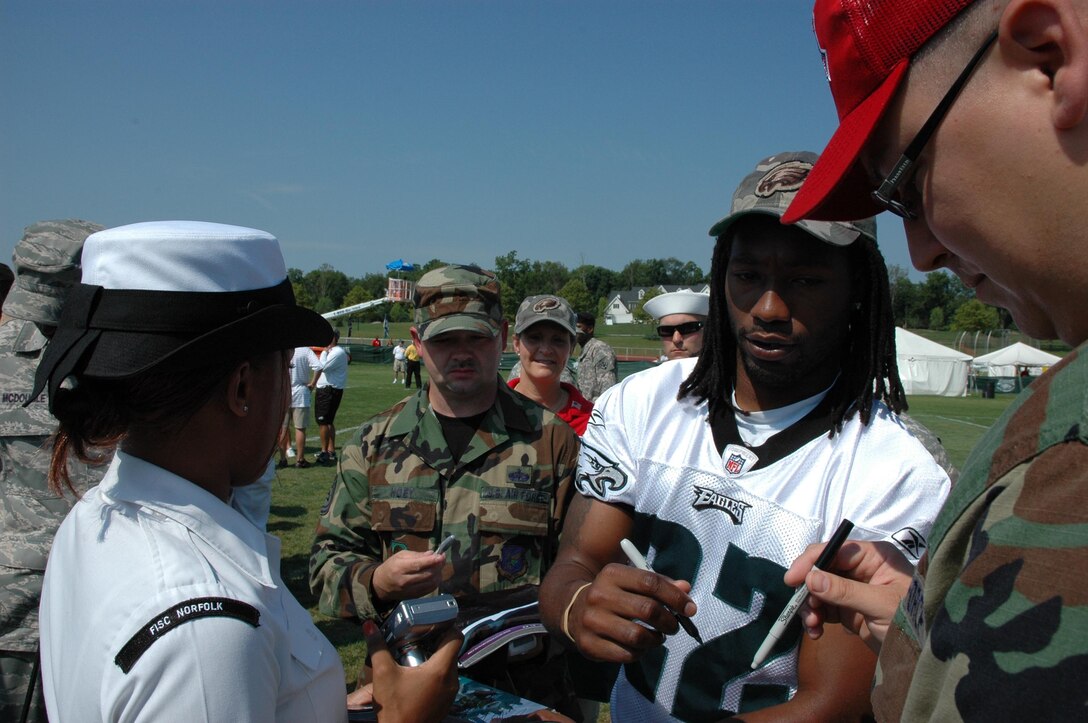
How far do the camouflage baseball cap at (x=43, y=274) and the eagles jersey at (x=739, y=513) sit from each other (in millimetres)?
2587

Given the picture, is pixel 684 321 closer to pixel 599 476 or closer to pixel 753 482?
pixel 599 476

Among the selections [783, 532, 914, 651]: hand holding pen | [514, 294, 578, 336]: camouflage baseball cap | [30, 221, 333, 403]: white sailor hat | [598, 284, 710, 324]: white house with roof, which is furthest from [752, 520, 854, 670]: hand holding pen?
[598, 284, 710, 324]: white house with roof

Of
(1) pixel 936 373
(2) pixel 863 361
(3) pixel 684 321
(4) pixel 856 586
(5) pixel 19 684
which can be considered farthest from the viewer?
(1) pixel 936 373

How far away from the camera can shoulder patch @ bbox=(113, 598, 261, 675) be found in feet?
4.01

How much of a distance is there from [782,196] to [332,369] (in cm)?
1176

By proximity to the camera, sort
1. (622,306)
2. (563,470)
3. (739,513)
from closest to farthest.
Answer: (739,513) → (563,470) → (622,306)

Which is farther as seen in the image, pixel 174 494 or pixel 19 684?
pixel 19 684

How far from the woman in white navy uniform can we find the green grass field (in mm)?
2743

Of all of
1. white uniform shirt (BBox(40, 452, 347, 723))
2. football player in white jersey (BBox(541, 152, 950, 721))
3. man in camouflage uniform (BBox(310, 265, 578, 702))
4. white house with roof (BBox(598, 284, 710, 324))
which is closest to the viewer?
white uniform shirt (BBox(40, 452, 347, 723))

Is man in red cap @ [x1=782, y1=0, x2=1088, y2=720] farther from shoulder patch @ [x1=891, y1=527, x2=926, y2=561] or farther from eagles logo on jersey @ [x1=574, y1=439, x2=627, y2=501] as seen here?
eagles logo on jersey @ [x1=574, y1=439, x2=627, y2=501]

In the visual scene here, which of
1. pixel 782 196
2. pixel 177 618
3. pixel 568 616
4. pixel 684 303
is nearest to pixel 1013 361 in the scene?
pixel 684 303

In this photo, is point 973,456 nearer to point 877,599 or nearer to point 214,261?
point 877,599

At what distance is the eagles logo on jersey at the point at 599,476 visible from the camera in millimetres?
2074

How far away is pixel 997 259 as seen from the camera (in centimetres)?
82
